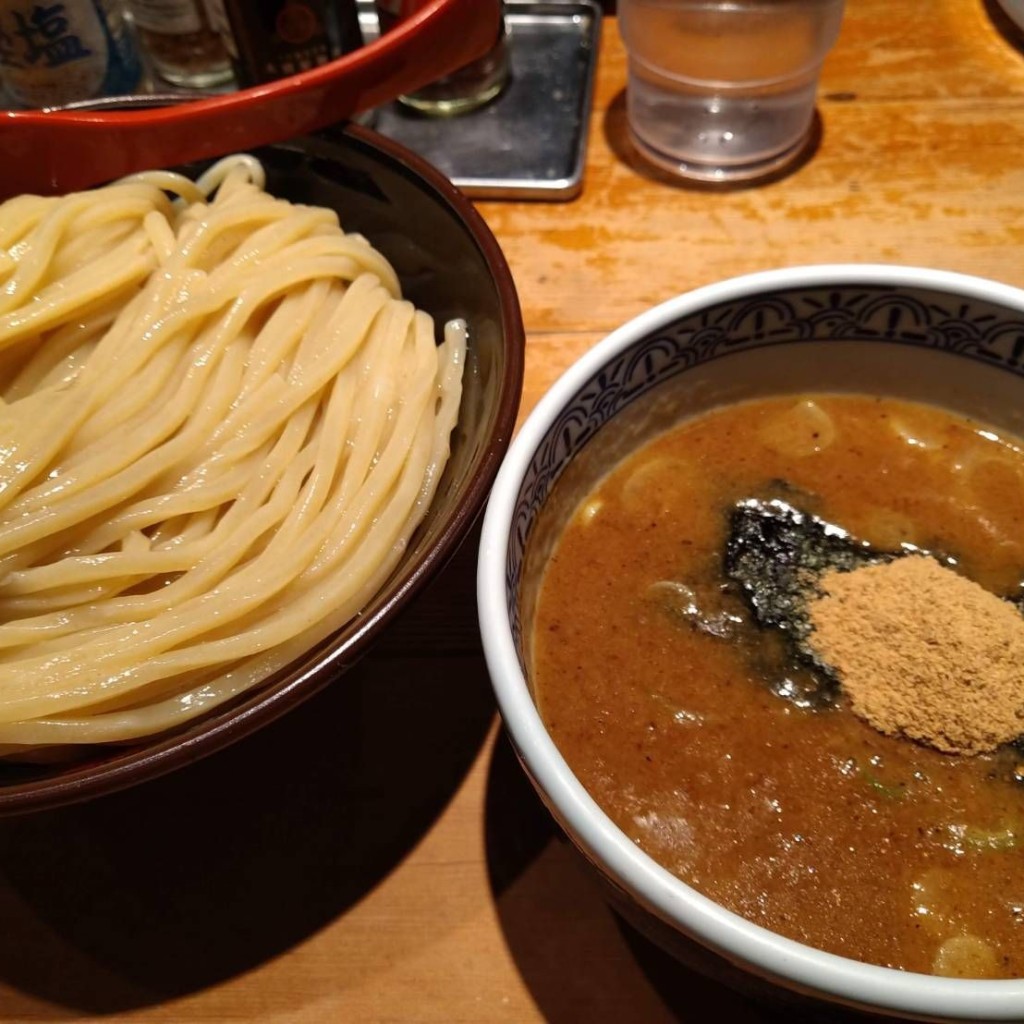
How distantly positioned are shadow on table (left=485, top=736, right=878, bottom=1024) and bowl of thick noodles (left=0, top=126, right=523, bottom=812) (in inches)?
10.8

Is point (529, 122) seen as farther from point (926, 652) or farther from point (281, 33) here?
point (926, 652)

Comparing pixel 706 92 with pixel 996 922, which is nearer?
pixel 996 922

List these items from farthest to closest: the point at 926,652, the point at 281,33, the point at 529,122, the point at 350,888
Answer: the point at 529,122 → the point at 281,33 → the point at 350,888 → the point at 926,652

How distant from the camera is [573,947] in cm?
86

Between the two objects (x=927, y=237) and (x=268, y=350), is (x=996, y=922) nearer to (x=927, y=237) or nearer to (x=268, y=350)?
(x=268, y=350)

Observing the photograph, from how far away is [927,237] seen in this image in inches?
56.5

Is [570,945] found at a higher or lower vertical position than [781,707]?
lower

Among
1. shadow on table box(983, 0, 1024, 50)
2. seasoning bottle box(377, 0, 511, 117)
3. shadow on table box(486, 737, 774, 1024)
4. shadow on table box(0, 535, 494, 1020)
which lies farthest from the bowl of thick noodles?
shadow on table box(983, 0, 1024, 50)

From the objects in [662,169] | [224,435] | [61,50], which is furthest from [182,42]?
[224,435]

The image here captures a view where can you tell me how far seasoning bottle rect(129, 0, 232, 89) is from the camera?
5.46 ft

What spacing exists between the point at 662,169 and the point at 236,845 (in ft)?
4.01

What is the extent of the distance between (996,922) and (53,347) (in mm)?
1080

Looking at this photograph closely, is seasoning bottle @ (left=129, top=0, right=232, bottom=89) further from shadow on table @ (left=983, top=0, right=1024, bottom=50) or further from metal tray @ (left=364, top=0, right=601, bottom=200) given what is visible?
shadow on table @ (left=983, top=0, right=1024, bottom=50)

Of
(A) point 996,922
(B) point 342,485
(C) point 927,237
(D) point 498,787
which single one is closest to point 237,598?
(B) point 342,485
